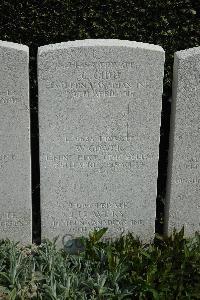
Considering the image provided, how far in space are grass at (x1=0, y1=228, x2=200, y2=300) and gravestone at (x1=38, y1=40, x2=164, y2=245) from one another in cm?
24

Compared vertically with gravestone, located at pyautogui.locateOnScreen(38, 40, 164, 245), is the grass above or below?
below

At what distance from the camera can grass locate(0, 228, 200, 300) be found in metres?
4.83

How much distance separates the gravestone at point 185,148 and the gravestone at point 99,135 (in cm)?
16

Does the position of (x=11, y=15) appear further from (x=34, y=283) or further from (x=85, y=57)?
(x=34, y=283)

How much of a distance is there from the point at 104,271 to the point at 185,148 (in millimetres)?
1305

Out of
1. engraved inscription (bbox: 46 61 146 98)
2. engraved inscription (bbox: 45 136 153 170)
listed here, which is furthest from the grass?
engraved inscription (bbox: 46 61 146 98)

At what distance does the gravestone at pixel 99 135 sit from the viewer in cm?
482

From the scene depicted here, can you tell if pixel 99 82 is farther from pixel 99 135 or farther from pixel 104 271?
pixel 104 271

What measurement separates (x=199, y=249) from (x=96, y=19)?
2.42 meters

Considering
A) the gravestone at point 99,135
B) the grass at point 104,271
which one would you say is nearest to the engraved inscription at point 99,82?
the gravestone at point 99,135

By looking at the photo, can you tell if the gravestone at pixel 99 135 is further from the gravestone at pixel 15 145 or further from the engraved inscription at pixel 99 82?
the gravestone at pixel 15 145

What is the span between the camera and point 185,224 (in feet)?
18.5

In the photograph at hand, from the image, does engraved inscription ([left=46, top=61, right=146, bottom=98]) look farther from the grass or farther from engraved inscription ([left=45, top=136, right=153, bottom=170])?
the grass

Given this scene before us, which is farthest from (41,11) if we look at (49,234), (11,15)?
(49,234)
